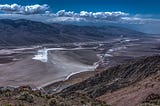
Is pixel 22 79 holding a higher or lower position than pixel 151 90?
lower

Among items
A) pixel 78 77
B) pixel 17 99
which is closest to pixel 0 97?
pixel 17 99

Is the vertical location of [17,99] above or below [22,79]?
above

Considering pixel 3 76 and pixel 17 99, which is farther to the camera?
pixel 3 76

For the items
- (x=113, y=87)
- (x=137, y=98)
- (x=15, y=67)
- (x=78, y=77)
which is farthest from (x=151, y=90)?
(x=15, y=67)

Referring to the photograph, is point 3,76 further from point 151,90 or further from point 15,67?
point 151,90

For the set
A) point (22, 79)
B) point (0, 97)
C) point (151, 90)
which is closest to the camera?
point (0, 97)

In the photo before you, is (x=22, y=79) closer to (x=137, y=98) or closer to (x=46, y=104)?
(x=137, y=98)

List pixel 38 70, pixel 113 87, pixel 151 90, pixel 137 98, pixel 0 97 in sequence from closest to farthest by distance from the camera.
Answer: pixel 0 97 < pixel 137 98 < pixel 151 90 < pixel 113 87 < pixel 38 70

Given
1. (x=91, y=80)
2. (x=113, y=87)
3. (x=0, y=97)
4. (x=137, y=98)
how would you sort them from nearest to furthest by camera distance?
(x=0, y=97) < (x=137, y=98) < (x=113, y=87) < (x=91, y=80)

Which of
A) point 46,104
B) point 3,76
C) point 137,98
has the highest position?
point 46,104
